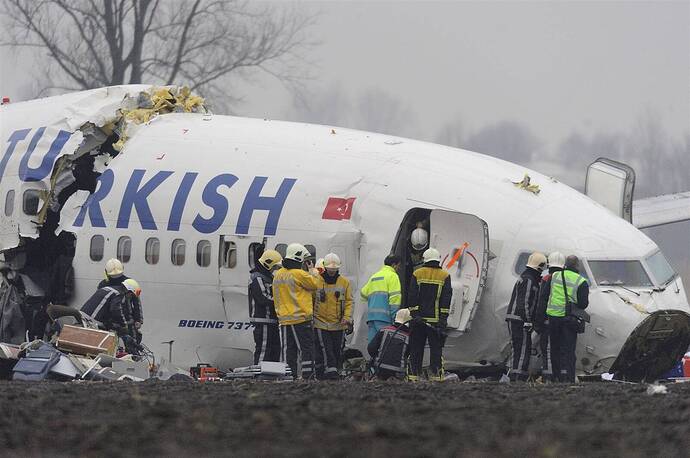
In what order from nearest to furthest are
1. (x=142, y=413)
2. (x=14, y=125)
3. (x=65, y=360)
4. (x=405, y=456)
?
(x=405, y=456) → (x=142, y=413) → (x=65, y=360) → (x=14, y=125)

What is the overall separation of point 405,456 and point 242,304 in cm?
1098

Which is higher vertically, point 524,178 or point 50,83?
point 50,83

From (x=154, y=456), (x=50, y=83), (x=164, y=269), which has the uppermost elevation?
(x=50, y=83)

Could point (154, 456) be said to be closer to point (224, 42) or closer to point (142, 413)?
point (142, 413)

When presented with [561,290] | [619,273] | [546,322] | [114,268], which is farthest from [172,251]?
[619,273]

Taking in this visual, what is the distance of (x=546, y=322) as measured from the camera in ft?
61.2

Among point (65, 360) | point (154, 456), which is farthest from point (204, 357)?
point (154, 456)

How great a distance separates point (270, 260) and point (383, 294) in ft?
5.38

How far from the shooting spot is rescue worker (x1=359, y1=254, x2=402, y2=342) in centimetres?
1847

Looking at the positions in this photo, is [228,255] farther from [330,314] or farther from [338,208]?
[330,314]

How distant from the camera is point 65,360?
17500mm

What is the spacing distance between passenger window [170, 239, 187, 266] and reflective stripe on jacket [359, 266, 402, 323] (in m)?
2.78

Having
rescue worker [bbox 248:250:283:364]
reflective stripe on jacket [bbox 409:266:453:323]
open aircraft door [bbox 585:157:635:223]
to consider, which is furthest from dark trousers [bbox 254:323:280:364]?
open aircraft door [bbox 585:157:635:223]

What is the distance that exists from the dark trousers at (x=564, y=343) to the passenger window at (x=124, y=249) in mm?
6044
